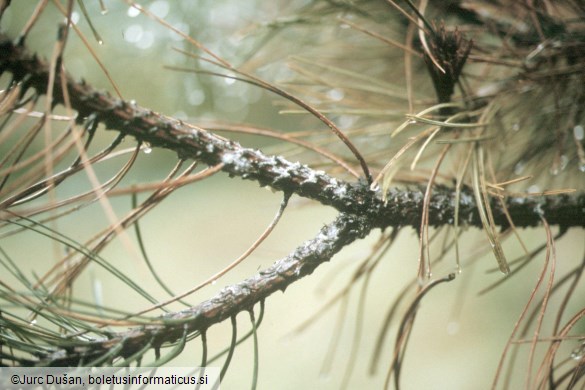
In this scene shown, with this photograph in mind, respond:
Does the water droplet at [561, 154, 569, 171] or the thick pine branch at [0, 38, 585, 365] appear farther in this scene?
the water droplet at [561, 154, 569, 171]

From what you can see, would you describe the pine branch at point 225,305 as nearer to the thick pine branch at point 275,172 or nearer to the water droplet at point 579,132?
the thick pine branch at point 275,172

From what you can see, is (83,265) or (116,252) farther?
(116,252)

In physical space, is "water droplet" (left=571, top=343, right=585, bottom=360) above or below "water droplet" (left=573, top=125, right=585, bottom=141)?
below

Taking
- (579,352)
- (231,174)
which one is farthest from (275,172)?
(579,352)

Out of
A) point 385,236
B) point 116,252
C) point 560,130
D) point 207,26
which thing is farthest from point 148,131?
point 116,252

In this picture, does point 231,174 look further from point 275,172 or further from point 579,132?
point 579,132

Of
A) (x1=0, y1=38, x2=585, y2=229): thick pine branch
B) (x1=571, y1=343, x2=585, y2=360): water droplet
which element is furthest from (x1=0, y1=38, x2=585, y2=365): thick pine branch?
(x1=571, y1=343, x2=585, y2=360): water droplet

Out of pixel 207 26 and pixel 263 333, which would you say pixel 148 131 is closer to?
pixel 207 26

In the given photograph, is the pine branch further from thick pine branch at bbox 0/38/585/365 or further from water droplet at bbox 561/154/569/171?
water droplet at bbox 561/154/569/171

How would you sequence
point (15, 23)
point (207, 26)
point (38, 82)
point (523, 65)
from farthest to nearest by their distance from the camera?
point (15, 23)
point (207, 26)
point (523, 65)
point (38, 82)

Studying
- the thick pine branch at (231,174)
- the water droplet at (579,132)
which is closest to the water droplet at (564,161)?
the water droplet at (579,132)

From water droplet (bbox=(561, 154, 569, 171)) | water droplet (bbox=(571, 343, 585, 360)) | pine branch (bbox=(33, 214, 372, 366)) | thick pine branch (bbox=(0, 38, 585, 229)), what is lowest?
water droplet (bbox=(571, 343, 585, 360))
